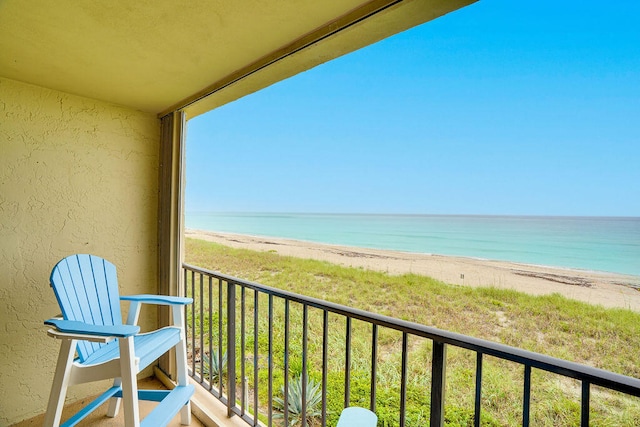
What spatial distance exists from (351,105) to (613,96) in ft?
39.9

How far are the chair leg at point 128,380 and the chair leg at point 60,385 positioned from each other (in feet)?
Result: 0.88

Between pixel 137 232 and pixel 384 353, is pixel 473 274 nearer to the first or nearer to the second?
pixel 384 353

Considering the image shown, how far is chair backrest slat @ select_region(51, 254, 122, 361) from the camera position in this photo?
160cm

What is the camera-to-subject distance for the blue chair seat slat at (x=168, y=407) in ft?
4.98

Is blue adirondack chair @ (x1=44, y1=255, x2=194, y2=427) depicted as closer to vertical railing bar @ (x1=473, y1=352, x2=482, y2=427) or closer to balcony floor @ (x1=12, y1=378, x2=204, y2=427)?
balcony floor @ (x1=12, y1=378, x2=204, y2=427)

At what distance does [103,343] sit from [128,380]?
1.71ft

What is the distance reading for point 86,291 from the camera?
1.80 m

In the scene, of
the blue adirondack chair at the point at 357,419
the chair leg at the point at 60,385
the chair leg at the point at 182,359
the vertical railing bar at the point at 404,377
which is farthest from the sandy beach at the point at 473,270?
the chair leg at the point at 60,385

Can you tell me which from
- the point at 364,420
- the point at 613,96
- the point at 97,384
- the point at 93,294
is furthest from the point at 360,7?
the point at 613,96

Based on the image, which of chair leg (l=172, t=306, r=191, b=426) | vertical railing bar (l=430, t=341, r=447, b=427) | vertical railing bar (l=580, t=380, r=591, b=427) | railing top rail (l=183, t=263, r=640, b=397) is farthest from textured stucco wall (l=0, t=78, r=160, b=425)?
vertical railing bar (l=580, t=380, r=591, b=427)

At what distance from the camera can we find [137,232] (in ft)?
8.09

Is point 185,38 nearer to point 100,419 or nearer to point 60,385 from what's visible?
point 60,385

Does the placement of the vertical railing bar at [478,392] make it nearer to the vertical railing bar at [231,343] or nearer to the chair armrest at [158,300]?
the vertical railing bar at [231,343]

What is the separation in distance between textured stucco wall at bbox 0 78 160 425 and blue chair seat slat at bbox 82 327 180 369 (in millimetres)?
631
